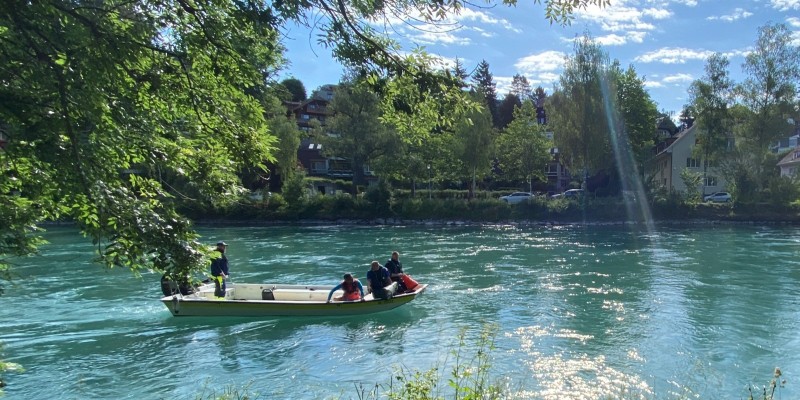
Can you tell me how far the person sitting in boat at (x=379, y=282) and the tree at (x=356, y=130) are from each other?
3383cm

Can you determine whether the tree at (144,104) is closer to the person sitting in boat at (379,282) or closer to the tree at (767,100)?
the person sitting in boat at (379,282)

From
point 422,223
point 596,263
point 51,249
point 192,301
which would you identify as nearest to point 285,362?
point 192,301

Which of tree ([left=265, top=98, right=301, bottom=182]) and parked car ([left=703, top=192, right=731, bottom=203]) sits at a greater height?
tree ([left=265, top=98, right=301, bottom=182])

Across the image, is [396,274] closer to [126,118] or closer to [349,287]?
[349,287]

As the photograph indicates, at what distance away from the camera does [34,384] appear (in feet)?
29.6

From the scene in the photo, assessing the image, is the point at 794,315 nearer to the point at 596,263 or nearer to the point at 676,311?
the point at 676,311

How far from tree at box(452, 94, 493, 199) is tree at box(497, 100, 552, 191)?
3348mm

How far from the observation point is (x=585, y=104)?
44.6 meters

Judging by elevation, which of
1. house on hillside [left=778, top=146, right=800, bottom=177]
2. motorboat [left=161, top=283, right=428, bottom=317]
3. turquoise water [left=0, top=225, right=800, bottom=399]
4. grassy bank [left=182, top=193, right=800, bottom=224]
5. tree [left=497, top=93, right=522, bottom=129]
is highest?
tree [left=497, top=93, right=522, bottom=129]

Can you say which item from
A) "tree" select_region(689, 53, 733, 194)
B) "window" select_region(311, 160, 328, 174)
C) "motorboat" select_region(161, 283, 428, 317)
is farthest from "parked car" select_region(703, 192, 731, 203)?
"motorboat" select_region(161, 283, 428, 317)

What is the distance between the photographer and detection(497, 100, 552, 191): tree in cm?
5209

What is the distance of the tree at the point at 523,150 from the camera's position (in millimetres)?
52094

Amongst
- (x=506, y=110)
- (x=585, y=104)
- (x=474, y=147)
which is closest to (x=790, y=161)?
(x=585, y=104)

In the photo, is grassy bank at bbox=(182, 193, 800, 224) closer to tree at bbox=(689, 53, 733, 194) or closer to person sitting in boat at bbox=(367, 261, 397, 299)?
tree at bbox=(689, 53, 733, 194)
